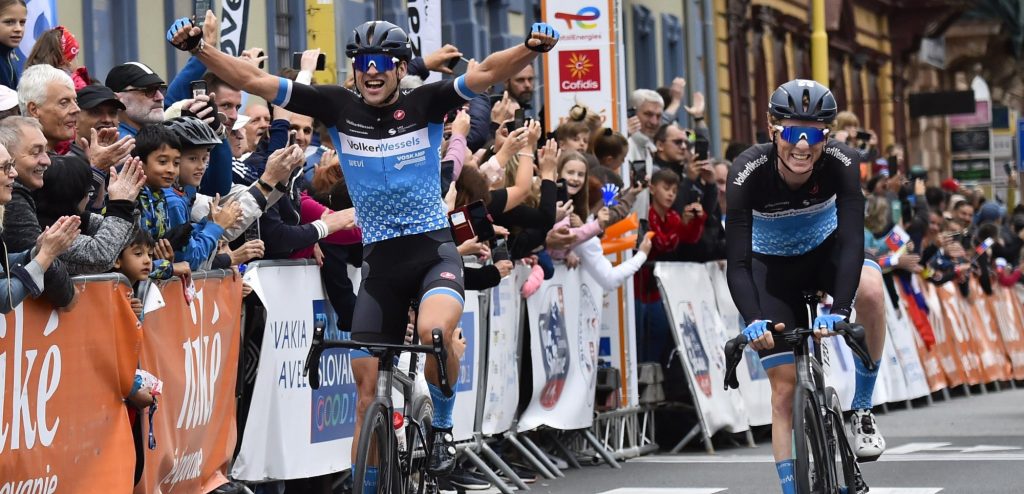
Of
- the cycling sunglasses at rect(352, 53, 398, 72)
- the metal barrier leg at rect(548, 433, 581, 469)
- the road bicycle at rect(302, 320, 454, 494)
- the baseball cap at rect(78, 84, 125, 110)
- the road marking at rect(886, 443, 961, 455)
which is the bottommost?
the road marking at rect(886, 443, 961, 455)

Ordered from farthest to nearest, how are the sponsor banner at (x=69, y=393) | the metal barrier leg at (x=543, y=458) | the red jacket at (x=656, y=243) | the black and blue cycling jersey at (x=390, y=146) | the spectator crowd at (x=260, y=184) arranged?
the red jacket at (x=656, y=243)
the metal barrier leg at (x=543, y=458)
the black and blue cycling jersey at (x=390, y=146)
the spectator crowd at (x=260, y=184)
the sponsor banner at (x=69, y=393)

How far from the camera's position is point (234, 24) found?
12.7m

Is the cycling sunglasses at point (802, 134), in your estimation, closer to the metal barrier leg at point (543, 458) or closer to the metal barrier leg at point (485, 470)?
the metal barrier leg at point (485, 470)

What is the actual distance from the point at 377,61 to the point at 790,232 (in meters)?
2.09

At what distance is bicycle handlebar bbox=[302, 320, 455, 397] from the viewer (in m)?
8.18

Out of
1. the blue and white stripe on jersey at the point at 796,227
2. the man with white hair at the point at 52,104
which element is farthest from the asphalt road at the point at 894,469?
the man with white hair at the point at 52,104

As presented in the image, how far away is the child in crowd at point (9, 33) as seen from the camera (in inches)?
384

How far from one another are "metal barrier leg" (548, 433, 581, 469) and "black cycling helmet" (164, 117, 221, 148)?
4781 mm

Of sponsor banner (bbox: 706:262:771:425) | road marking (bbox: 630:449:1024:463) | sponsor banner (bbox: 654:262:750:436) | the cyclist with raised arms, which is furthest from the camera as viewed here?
sponsor banner (bbox: 706:262:771:425)

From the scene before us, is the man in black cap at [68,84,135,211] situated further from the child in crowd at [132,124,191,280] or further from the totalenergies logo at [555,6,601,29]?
the totalenergies logo at [555,6,601,29]

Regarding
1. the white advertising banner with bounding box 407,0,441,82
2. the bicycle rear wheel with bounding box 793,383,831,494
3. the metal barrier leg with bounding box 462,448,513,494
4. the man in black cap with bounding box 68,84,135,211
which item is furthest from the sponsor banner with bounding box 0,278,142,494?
the white advertising banner with bounding box 407,0,441,82

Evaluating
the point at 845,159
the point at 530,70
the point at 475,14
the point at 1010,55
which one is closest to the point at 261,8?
the point at 475,14

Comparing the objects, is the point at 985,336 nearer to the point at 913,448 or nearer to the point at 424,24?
the point at 913,448

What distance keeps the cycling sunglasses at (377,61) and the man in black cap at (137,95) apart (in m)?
Answer: 1.37
